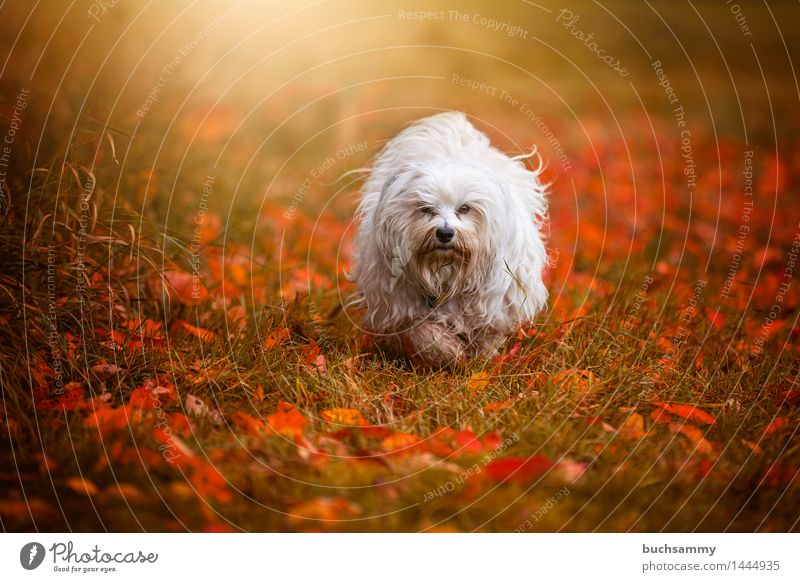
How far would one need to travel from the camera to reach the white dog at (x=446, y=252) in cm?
411

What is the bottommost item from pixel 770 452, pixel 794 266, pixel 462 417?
pixel 462 417

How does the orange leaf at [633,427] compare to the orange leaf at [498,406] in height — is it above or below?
above

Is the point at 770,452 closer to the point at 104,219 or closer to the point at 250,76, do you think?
the point at 104,219

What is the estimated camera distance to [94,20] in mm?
5172

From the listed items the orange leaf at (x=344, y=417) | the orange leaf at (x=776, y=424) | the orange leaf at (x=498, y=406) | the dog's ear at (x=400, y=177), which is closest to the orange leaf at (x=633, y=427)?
the orange leaf at (x=498, y=406)

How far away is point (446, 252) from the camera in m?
4.14

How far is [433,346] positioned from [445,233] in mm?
684

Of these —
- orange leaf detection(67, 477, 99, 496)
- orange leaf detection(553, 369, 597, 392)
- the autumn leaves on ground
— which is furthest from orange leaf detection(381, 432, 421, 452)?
orange leaf detection(67, 477, 99, 496)

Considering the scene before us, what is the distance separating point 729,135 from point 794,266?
4077mm

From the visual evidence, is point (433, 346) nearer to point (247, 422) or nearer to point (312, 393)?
point (312, 393)

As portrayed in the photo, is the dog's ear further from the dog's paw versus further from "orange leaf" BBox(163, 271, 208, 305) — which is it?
"orange leaf" BBox(163, 271, 208, 305)

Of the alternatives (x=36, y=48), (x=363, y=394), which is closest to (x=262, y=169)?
(x=36, y=48)

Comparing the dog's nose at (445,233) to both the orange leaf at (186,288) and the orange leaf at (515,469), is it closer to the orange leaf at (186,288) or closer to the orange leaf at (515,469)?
the orange leaf at (515,469)

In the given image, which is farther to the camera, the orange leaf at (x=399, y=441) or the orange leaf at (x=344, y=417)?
the orange leaf at (x=344, y=417)
